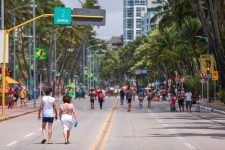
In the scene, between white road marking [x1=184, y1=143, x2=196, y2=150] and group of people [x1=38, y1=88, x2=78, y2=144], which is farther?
group of people [x1=38, y1=88, x2=78, y2=144]

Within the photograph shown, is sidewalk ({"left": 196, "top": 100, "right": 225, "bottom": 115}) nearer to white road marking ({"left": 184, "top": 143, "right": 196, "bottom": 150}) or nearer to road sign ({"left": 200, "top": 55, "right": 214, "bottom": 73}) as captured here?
road sign ({"left": 200, "top": 55, "right": 214, "bottom": 73})

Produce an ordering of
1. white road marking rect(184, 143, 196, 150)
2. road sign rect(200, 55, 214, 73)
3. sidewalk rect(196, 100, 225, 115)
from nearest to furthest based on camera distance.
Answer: white road marking rect(184, 143, 196, 150), sidewalk rect(196, 100, 225, 115), road sign rect(200, 55, 214, 73)

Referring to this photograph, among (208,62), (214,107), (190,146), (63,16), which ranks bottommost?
(190,146)

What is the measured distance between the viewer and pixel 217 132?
2630 centimetres

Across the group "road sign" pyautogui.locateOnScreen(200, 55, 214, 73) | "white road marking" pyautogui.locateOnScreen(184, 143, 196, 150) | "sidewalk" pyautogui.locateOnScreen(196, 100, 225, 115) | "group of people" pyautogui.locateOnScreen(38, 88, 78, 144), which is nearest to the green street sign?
"sidewalk" pyautogui.locateOnScreen(196, 100, 225, 115)

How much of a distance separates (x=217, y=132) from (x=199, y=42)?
61730 millimetres

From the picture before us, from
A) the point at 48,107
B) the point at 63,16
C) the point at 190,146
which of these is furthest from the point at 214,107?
the point at 48,107

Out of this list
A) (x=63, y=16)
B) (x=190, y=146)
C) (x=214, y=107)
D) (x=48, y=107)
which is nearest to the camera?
(x=190, y=146)

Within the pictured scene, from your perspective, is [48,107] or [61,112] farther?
[48,107]

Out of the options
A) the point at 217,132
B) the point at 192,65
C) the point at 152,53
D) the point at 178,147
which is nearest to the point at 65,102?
the point at 178,147

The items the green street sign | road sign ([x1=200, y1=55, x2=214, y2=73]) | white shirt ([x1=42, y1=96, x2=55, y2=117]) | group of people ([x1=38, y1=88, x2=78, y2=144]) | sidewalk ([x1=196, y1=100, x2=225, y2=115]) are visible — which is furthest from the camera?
road sign ([x1=200, y1=55, x2=214, y2=73])

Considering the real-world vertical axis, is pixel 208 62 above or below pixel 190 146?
above

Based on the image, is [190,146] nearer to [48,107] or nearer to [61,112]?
[61,112]

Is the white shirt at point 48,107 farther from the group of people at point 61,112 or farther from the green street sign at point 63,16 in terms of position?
the green street sign at point 63,16
